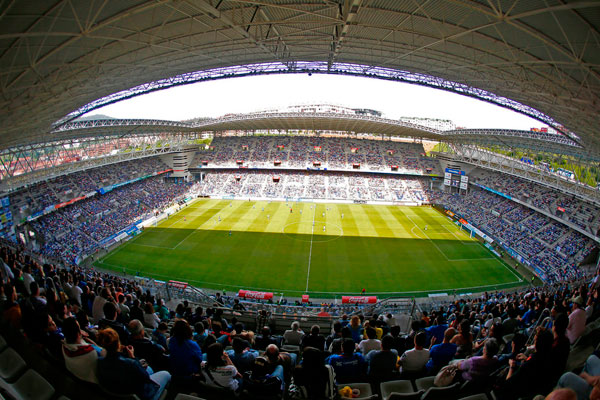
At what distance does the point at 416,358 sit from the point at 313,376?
1.95 m

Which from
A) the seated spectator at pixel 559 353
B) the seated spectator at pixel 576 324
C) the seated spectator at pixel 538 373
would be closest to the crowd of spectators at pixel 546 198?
the seated spectator at pixel 576 324

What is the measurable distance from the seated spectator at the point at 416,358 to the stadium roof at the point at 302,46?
30.4 ft

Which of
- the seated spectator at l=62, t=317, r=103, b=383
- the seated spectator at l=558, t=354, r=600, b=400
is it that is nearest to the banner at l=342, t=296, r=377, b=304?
the seated spectator at l=558, t=354, r=600, b=400

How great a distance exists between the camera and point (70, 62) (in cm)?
1403

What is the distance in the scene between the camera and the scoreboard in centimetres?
4438

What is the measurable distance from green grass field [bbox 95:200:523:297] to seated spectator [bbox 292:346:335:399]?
17.3 metres

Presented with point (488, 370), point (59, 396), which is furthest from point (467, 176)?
point (59, 396)

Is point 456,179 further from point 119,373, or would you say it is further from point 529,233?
point 119,373

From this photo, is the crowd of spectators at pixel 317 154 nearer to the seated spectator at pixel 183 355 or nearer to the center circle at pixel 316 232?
the center circle at pixel 316 232

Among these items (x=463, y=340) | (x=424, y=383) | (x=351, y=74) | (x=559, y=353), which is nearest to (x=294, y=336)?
(x=424, y=383)

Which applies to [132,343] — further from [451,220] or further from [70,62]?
[451,220]

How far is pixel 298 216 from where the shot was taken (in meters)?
37.5

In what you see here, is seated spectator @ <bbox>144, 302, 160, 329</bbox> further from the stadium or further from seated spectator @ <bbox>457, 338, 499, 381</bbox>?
seated spectator @ <bbox>457, 338, 499, 381</bbox>

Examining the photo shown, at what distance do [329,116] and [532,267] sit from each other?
3097cm
